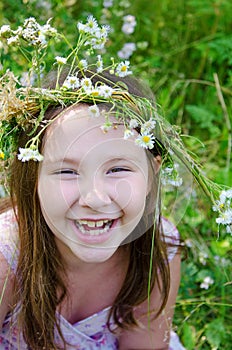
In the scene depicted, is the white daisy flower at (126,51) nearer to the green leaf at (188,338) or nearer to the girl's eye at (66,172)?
the green leaf at (188,338)

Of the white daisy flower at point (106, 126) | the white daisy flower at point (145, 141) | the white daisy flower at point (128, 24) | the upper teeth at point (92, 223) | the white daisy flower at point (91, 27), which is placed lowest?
the upper teeth at point (92, 223)

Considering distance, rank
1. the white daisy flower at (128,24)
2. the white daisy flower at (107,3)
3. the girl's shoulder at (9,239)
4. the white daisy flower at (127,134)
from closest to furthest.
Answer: the white daisy flower at (127,134) < the girl's shoulder at (9,239) < the white daisy flower at (107,3) < the white daisy flower at (128,24)

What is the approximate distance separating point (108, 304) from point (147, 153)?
55 cm

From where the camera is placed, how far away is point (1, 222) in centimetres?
172

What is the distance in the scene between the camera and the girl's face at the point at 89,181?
4.56 ft

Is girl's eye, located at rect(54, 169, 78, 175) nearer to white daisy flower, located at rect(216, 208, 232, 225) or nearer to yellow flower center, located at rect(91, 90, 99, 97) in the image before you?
yellow flower center, located at rect(91, 90, 99, 97)

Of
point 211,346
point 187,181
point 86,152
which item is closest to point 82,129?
point 86,152

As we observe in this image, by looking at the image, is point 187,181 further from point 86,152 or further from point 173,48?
point 173,48

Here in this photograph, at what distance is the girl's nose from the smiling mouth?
7 cm

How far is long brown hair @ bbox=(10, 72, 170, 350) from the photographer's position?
1.57 meters

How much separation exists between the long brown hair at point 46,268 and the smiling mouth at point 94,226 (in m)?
0.11

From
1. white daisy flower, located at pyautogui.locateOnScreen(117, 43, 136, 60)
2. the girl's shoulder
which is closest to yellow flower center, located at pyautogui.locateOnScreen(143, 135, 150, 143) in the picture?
the girl's shoulder

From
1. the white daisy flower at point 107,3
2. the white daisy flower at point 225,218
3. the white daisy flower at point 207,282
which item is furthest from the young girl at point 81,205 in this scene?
the white daisy flower at point 107,3

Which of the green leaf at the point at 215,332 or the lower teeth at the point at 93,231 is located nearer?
the lower teeth at the point at 93,231
